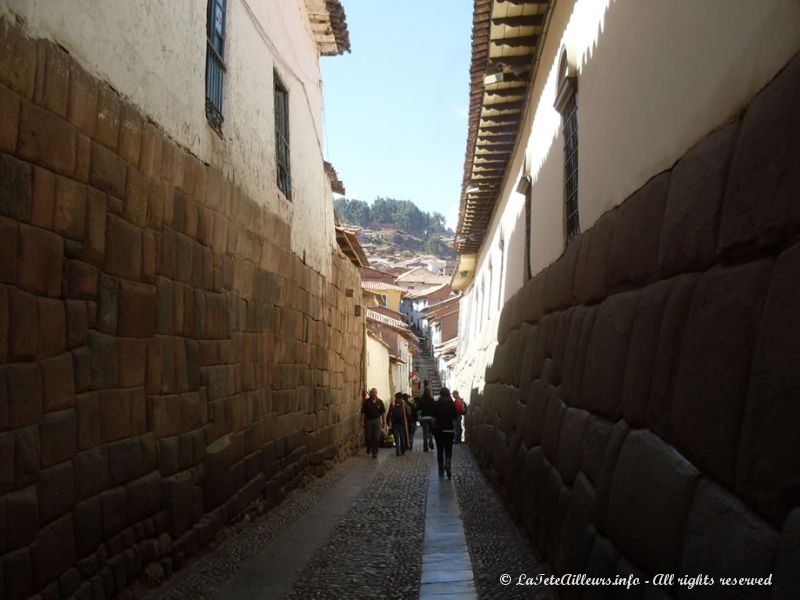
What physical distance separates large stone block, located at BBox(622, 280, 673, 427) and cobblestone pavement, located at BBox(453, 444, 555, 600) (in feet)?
5.96

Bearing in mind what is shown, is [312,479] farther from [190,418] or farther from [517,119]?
[517,119]

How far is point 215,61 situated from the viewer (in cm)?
740

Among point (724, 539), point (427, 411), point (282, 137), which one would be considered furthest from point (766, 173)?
point (427, 411)

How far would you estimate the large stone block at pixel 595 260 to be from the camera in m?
4.71

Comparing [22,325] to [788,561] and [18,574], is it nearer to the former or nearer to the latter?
[18,574]

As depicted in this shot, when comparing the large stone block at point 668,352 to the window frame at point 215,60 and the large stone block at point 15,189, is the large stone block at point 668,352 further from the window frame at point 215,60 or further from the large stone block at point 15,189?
the window frame at point 215,60

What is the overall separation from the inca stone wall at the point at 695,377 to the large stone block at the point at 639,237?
12mm

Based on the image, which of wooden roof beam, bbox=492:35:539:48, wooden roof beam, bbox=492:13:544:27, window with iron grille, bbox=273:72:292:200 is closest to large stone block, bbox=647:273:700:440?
wooden roof beam, bbox=492:13:544:27

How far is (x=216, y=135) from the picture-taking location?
Result: 705cm

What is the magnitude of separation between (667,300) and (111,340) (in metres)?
3.32

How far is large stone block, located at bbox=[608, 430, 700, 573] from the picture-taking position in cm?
291

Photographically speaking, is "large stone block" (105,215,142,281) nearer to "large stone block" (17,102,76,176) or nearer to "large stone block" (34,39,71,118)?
"large stone block" (17,102,76,176)

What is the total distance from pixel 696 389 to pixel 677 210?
2.98 ft

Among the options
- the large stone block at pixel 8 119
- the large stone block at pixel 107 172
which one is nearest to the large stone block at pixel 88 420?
the large stone block at pixel 107 172
